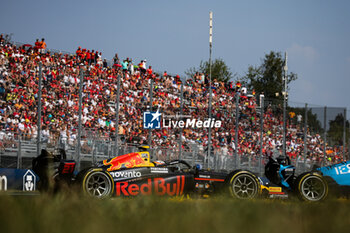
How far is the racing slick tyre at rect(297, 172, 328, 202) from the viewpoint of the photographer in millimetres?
10516

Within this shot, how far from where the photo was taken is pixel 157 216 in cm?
384

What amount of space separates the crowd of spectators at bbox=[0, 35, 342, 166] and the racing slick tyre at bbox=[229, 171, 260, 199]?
7044 mm

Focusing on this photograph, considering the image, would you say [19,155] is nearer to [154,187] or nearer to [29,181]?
[29,181]

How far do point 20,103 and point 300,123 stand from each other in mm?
12359

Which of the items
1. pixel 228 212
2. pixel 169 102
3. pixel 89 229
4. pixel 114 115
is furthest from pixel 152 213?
pixel 169 102

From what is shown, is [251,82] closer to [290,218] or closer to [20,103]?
[20,103]

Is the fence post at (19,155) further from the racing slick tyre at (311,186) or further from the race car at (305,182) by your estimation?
the racing slick tyre at (311,186)

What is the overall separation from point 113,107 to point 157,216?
544 inches


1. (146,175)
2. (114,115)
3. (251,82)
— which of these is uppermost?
(251,82)

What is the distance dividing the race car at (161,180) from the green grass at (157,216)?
473cm

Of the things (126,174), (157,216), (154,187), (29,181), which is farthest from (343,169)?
(157,216)

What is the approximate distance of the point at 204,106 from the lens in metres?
20.5

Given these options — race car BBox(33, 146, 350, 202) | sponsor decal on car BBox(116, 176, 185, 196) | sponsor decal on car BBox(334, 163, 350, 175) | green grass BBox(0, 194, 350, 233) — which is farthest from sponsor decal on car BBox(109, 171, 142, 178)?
green grass BBox(0, 194, 350, 233)

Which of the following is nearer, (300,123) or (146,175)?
(146,175)
